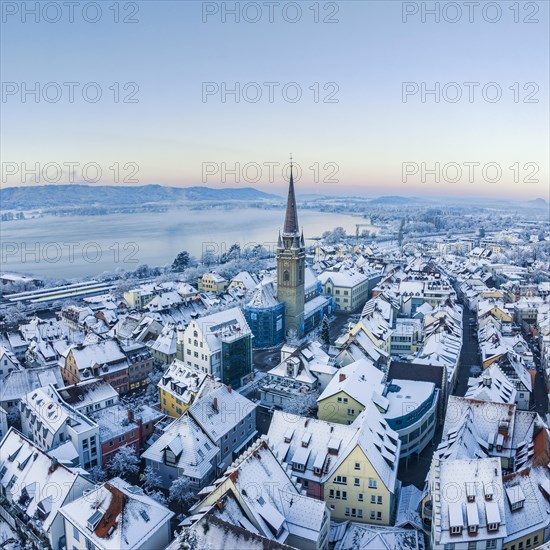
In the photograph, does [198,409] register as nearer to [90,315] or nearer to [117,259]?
[90,315]

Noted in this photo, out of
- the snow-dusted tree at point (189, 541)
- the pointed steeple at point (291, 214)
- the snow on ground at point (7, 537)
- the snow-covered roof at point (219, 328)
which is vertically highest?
the pointed steeple at point (291, 214)

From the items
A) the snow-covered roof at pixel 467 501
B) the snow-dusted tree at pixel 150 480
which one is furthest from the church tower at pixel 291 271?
the snow-covered roof at pixel 467 501

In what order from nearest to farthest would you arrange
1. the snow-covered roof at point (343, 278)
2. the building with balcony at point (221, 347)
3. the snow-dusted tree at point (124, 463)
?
1. the snow-dusted tree at point (124, 463)
2. the building with balcony at point (221, 347)
3. the snow-covered roof at point (343, 278)

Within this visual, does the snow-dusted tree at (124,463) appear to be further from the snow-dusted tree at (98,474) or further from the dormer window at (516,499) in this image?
the dormer window at (516,499)

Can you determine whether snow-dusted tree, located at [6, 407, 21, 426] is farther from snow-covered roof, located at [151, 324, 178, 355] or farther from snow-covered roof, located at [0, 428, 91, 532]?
snow-covered roof, located at [151, 324, 178, 355]

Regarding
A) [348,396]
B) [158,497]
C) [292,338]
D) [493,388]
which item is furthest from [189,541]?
[292,338]

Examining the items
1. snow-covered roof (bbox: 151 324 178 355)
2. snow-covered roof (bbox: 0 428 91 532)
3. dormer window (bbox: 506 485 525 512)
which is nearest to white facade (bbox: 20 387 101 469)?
snow-covered roof (bbox: 0 428 91 532)

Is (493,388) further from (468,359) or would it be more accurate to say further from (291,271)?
(291,271)
